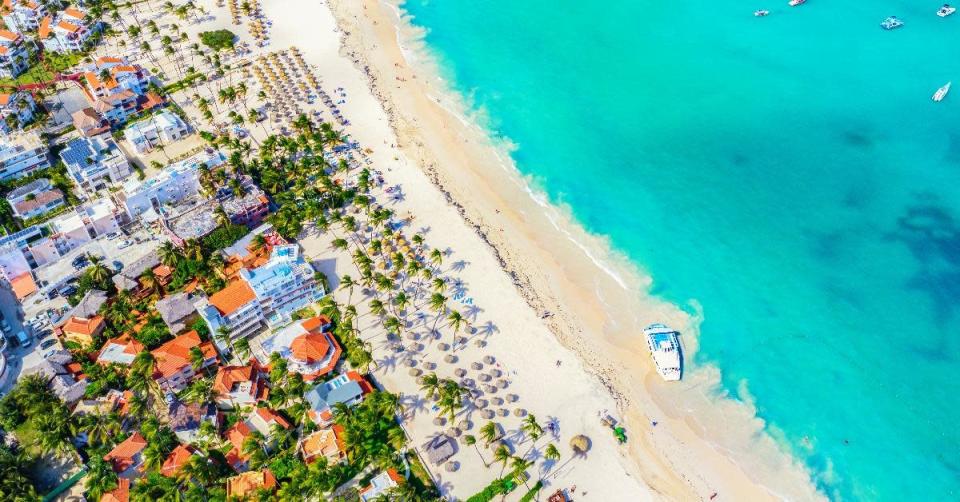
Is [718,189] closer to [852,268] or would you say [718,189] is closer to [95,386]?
[852,268]

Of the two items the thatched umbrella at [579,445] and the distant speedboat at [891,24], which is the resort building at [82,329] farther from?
the distant speedboat at [891,24]

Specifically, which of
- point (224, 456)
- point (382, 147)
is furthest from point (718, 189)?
point (224, 456)

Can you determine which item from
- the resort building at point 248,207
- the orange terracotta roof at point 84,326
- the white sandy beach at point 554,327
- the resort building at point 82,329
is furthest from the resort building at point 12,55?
the orange terracotta roof at point 84,326

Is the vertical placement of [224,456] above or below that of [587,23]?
below

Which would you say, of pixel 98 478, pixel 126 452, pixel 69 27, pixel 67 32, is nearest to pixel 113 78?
pixel 67 32

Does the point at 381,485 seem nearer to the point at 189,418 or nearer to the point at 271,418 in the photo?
the point at 271,418

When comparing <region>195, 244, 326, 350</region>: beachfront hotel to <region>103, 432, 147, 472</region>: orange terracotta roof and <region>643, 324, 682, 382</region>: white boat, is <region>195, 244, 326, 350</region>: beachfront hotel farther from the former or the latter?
<region>643, 324, 682, 382</region>: white boat
